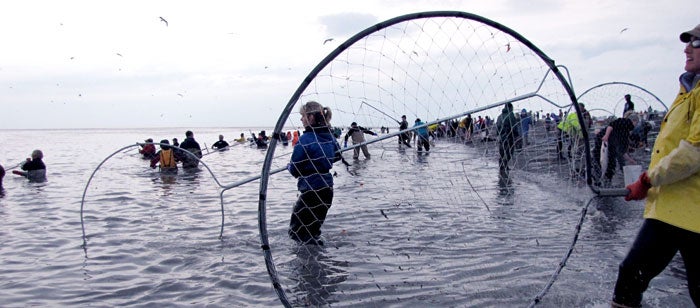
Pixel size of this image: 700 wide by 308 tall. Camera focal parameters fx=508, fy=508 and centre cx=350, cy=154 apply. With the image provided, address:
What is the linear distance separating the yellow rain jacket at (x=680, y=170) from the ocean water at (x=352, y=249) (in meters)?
1.49

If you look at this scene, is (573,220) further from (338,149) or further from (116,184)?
(116,184)

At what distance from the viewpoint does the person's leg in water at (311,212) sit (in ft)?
18.2

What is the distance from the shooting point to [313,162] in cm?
535

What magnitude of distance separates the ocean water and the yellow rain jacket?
1.49 metres

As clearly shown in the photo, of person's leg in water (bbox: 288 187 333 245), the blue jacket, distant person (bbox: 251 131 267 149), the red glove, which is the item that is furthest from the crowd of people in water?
distant person (bbox: 251 131 267 149)

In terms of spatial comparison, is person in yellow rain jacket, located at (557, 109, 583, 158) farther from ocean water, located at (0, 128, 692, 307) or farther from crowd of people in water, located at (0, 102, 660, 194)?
ocean water, located at (0, 128, 692, 307)

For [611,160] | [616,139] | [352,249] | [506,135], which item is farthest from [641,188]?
[616,139]

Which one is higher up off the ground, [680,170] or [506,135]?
[506,135]

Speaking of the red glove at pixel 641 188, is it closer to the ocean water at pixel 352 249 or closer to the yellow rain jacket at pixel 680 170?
the yellow rain jacket at pixel 680 170

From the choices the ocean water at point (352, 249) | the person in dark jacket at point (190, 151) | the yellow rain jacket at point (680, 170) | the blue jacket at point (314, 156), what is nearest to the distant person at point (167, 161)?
the person in dark jacket at point (190, 151)

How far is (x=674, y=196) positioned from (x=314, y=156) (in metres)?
3.28

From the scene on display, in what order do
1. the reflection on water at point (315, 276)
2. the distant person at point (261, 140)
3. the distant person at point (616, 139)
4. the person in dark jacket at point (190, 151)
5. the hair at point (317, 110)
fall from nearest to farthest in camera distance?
1. the reflection on water at point (315, 276)
2. the hair at point (317, 110)
3. the distant person at point (616, 139)
4. the person in dark jacket at point (190, 151)
5. the distant person at point (261, 140)

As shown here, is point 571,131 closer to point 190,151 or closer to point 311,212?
point 311,212

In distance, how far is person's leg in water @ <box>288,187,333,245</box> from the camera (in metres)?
5.54
